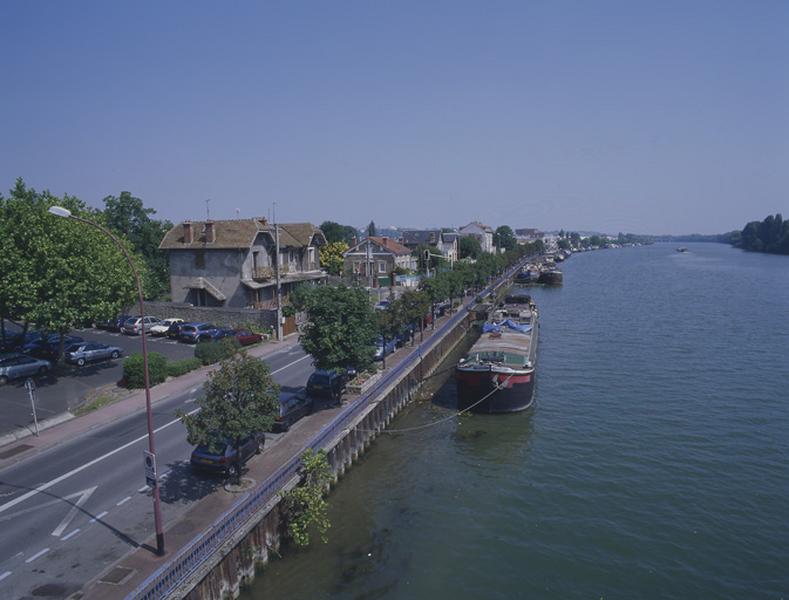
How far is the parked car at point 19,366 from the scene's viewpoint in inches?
1325

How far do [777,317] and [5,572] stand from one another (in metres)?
75.5

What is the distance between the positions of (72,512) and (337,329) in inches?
547

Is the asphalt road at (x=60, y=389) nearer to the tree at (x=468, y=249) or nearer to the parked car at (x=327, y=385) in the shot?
the parked car at (x=327, y=385)

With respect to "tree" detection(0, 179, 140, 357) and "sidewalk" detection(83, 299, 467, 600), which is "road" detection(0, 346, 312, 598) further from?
"tree" detection(0, 179, 140, 357)

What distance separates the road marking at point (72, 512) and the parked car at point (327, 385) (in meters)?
12.3

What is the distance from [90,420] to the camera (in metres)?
28.4

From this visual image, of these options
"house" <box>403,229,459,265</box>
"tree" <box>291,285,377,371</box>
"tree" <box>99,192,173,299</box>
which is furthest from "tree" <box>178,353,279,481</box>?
"house" <box>403,229,459,265</box>

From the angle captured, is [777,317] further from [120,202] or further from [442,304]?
[120,202]

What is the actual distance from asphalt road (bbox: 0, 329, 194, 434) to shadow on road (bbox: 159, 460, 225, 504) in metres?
10.2

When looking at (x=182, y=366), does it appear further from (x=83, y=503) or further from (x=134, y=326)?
(x=83, y=503)

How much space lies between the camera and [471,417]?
1399 inches

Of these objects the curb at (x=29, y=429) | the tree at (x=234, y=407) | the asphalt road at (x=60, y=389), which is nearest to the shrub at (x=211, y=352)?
the asphalt road at (x=60, y=389)

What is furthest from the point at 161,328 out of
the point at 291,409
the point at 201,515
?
the point at 201,515

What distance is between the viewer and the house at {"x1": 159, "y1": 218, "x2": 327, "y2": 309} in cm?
5394
